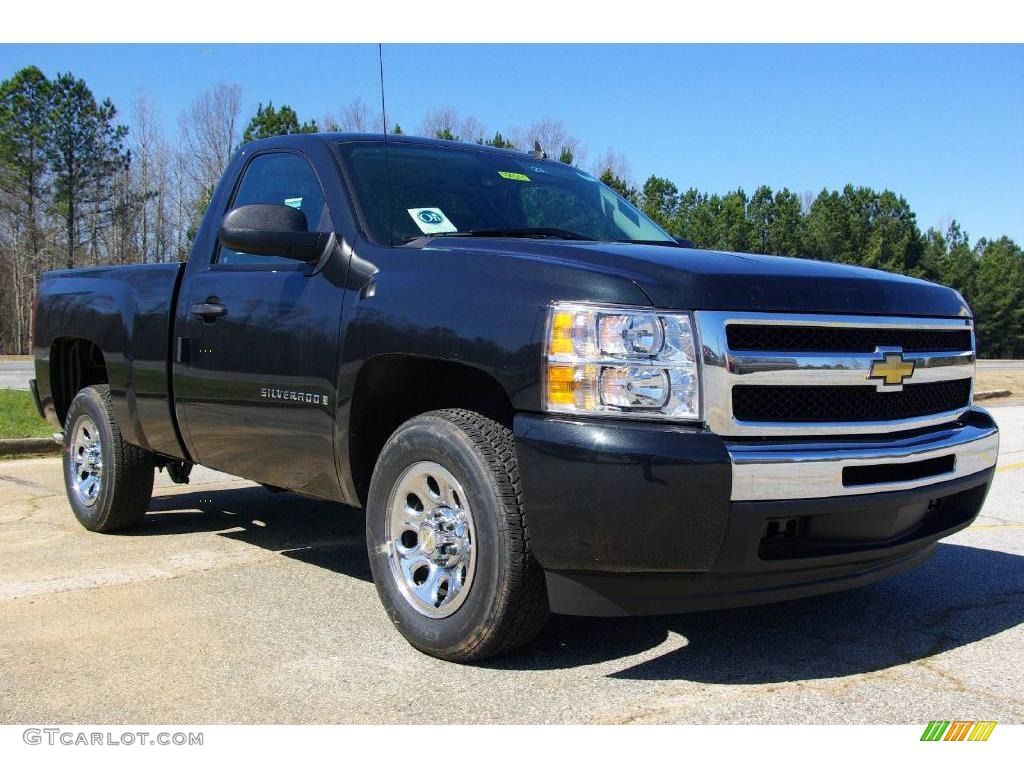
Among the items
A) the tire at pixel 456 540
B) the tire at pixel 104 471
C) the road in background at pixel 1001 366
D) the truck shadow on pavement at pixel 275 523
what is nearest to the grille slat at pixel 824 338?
the tire at pixel 456 540

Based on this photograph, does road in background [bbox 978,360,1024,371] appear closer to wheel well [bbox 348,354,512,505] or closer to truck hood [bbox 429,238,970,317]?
truck hood [bbox 429,238,970,317]

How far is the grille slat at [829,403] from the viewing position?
9.82 feet

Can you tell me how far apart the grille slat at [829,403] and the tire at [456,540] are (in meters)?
0.76

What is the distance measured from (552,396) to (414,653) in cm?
115

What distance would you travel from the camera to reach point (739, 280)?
3.06 metres

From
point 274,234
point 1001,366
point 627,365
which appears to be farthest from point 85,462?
point 1001,366

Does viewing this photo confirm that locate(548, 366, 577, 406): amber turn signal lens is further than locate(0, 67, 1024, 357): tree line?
No

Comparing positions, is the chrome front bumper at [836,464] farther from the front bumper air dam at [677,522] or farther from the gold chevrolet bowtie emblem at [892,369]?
the gold chevrolet bowtie emblem at [892,369]

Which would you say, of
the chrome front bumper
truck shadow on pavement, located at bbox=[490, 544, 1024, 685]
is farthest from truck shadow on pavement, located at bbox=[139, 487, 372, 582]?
the chrome front bumper

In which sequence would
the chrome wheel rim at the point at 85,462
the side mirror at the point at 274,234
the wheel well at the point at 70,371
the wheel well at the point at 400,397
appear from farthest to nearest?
the wheel well at the point at 70,371, the chrome wheel rim at the point at 85,462, the side mirror at the point at 274,234, the wheel well at the point at 400,397

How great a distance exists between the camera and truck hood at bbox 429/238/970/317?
300 centimetres

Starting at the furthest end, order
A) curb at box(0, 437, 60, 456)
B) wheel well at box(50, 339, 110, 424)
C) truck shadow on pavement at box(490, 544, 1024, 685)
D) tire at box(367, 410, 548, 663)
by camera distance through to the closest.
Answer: curb at box(0, 437, 60, 456), wheel well at box(50, 339, 110, 424), truck shadow on pavement at box(490, 544, 1024, 685), tire at box(367, 410, 548, 663)

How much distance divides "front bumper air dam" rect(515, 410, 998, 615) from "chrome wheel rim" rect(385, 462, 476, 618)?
0.37m

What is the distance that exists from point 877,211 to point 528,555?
6389 centimetres
